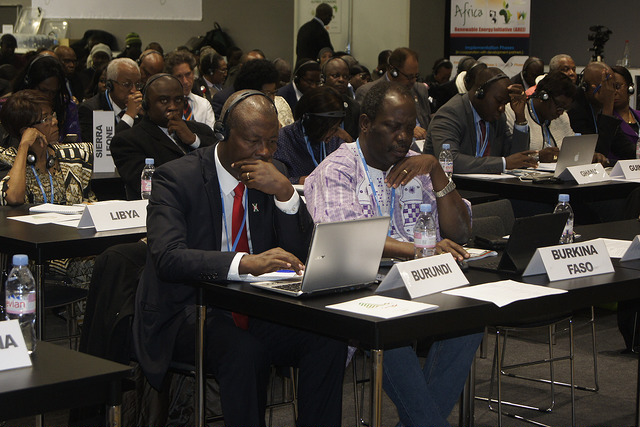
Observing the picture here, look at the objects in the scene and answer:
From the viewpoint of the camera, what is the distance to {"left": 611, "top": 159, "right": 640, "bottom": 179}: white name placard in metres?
5.42

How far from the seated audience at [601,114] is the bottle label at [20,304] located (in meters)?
5.18

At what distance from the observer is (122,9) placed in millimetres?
15734

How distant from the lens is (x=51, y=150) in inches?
168

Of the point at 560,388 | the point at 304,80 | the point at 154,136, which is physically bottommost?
the point at 560,388

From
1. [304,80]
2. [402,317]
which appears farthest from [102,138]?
[402,317]

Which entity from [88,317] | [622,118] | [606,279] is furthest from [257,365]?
[622,118]

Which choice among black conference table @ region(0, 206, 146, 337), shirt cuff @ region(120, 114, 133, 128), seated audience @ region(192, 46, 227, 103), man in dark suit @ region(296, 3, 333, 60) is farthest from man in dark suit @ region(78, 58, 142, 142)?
man in dark suit @ region(296, 3, 333, 60)

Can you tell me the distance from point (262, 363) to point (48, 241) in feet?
3.50

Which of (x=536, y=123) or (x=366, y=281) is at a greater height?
(x=536, y=123)

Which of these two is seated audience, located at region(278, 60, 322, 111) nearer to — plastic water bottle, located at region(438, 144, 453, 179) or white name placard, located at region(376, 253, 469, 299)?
plastic water bottle, located at region(438, 144, 453, 179)

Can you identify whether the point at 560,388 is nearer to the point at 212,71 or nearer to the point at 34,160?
the point at 34,160

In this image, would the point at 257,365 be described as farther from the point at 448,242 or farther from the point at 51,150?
the point at 51,150

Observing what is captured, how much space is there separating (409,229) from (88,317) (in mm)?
1184

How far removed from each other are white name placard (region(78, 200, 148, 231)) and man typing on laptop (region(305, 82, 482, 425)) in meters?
0.86
